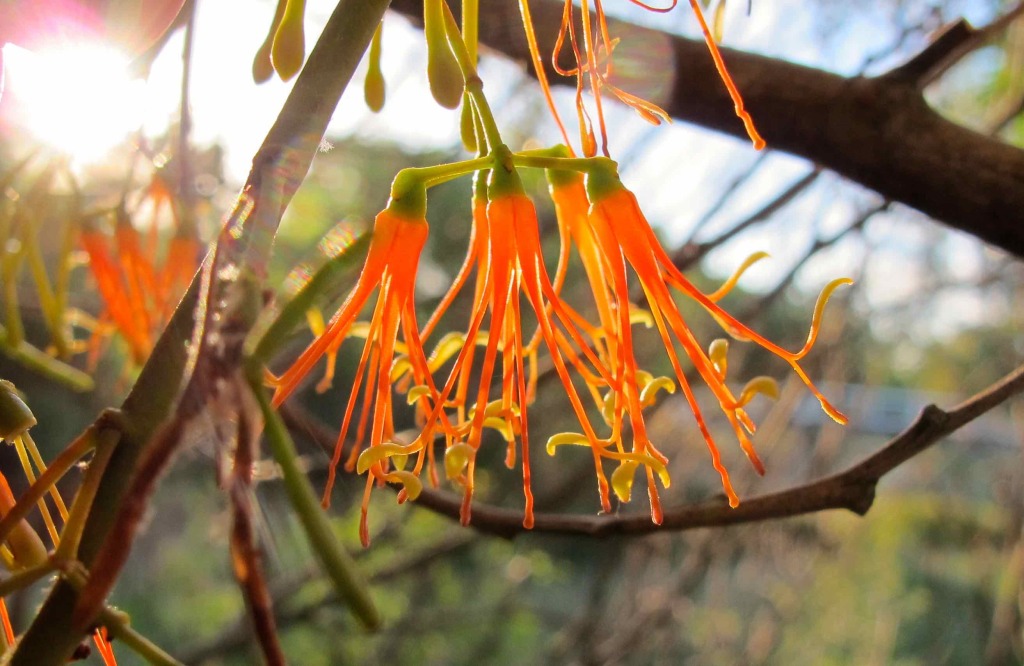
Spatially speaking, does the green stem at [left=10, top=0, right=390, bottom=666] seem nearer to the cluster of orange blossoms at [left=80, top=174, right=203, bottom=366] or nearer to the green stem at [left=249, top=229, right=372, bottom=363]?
the green stem at [left=249, top=229, right=372, bottom=363]

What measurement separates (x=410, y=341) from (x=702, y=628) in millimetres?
2296

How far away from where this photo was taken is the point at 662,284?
0.90ft

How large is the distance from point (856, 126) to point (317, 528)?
12.9 inches

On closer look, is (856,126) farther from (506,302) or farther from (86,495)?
(86,495)

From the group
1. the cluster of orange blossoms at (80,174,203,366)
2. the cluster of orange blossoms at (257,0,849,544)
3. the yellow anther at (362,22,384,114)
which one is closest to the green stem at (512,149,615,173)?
the cluster of orange blossoms at (257,0,849,544)

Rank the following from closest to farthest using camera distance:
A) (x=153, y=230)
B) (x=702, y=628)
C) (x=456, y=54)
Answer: (x=456, y=54), (x=153, y=230), (x=702, y=628)

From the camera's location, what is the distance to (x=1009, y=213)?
13.8 inches

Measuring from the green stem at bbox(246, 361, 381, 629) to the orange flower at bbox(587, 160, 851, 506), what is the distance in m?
0.14

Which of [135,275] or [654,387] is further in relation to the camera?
[135,275]

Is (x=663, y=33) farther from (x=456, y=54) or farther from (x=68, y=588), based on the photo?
(x=68, y=588)

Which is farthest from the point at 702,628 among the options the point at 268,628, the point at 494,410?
the point at 268,628

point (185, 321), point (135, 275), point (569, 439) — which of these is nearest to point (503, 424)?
point (569, 439)

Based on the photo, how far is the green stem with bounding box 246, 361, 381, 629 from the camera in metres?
0.13

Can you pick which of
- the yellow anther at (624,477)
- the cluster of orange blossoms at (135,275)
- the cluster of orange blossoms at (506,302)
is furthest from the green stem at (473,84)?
the cluster of orange blossoms at (135,275)
